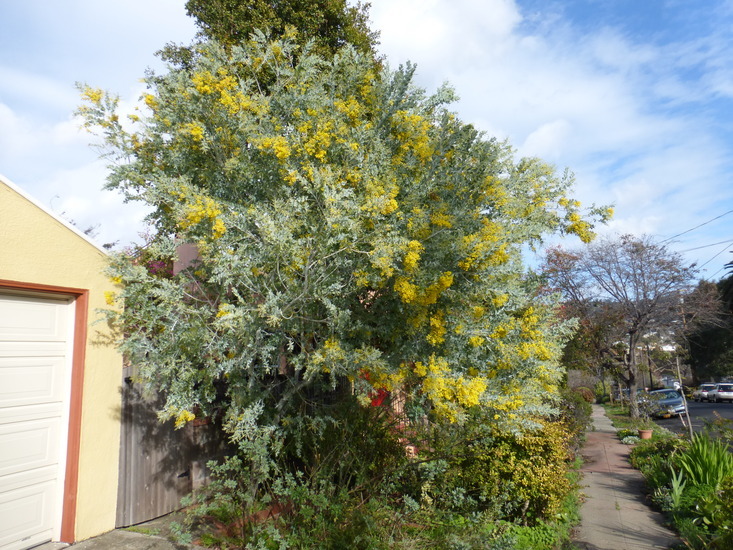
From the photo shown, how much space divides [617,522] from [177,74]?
25.3 ft

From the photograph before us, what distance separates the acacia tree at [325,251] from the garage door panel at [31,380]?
0.75 m

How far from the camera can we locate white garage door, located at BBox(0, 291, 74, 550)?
14.8 feet

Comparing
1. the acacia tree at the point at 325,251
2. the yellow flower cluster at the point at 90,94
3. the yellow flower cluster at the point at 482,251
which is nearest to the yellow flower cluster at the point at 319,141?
the acacia tree at the point at 325,251

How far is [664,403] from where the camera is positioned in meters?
19.2

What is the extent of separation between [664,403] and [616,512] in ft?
48.7

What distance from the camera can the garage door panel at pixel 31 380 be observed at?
4586 mm

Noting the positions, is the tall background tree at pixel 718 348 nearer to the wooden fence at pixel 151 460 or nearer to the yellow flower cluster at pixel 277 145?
the wooden fence at pixel 151 460

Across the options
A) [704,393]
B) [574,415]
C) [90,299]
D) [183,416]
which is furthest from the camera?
[704,393]

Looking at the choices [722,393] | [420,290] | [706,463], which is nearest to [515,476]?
[420,290]

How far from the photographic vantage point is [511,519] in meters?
6.14

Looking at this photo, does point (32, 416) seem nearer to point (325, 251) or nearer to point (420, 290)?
point (325, 251)

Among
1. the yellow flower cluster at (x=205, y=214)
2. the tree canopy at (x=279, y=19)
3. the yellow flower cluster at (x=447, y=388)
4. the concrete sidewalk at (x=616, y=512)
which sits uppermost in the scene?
the tree canopy at (x=279, y=19)

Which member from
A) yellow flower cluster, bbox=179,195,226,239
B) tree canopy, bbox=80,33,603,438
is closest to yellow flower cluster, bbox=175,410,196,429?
tree canopy, bbox=80,33,603,438

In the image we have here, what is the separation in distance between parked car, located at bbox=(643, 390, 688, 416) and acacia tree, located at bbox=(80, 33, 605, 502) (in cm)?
1152
